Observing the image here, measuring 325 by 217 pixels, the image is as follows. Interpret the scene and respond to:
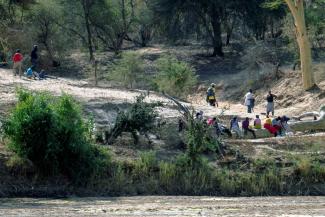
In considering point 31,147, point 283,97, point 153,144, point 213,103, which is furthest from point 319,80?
point 31,147

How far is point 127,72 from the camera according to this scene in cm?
4431

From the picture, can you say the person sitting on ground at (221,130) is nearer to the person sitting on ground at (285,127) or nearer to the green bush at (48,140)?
the person sitting on ground at (285,127)

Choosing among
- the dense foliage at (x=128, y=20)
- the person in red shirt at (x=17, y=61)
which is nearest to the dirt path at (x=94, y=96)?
the person in red shirt at (x=17, y=61)

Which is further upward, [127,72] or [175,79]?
[127,72]

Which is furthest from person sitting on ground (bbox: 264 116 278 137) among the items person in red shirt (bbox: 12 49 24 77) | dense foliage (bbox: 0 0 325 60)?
dense foliage (bbox: 0 0 325 60)

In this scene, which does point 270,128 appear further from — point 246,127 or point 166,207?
point 166,207

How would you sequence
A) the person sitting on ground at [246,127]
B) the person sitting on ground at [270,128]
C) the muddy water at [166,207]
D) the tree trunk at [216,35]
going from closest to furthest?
the muddy water at [166,207] < the person sitting on ground at [246,127] < the person sitting on ground at [270,128] < the tree trunk at [216,35]

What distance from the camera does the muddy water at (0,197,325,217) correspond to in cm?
1588

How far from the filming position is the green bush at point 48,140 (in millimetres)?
19594

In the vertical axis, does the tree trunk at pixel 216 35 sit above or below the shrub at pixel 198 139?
above

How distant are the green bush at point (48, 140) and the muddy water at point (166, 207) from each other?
1.54 m

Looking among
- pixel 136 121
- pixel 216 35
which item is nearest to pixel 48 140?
pixel 136 121

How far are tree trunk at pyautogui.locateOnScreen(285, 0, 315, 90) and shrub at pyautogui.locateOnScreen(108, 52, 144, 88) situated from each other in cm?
944

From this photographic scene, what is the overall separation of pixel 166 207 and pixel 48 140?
4.17 m
